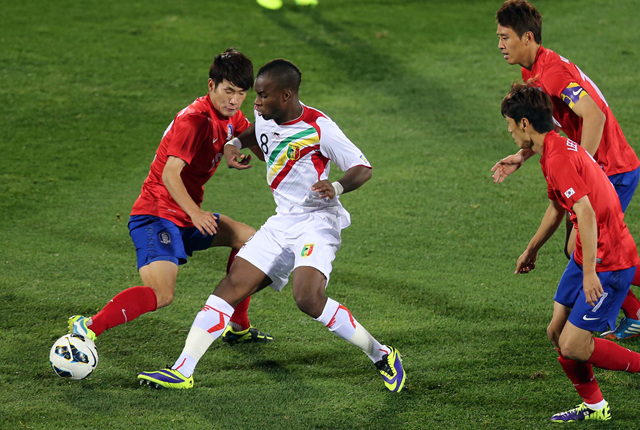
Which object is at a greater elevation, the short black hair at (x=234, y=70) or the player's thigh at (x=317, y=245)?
the short black hair at (x=234, y=70)

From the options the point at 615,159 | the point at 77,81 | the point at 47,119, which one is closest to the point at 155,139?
the point at 47,119

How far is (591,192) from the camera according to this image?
3508mm

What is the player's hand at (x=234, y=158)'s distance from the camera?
4.32 meters

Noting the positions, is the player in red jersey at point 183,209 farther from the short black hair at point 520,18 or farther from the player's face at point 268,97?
the short black hair at point 520,18

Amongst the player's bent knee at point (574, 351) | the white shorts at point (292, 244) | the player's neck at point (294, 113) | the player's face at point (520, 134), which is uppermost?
the player's face at point (520, 134)

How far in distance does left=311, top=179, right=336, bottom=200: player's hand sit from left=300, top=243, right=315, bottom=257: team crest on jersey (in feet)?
1.05

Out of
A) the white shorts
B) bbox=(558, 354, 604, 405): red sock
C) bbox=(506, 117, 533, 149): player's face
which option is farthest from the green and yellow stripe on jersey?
bbox=(558, 354, 604, 405): red sock

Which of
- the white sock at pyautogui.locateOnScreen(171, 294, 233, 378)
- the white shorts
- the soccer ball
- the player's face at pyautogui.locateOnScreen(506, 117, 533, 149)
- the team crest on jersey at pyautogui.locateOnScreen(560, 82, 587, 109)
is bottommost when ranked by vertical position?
the soccer ball

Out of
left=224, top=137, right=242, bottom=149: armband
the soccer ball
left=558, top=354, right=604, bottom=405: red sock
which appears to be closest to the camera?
left=558, top=354, right=604, bottom=405: red sock

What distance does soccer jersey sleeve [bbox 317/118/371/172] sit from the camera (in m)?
4.17

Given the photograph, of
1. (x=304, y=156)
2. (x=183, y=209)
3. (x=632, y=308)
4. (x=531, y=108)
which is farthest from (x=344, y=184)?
(x=632, y=308)

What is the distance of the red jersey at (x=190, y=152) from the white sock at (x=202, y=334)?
759 millimetres

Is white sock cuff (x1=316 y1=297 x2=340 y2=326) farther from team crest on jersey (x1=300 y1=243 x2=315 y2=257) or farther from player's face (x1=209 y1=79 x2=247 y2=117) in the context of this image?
player's face (x1=209 y1=79 x2=247 y2=117)

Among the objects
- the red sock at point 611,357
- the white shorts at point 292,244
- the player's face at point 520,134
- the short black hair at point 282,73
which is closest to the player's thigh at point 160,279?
the white shorts at point 292,244
